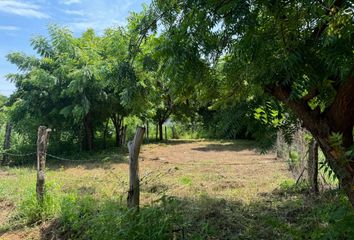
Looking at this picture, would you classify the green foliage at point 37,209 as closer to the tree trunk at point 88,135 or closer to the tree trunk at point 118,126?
the tree trunk at point 88,135

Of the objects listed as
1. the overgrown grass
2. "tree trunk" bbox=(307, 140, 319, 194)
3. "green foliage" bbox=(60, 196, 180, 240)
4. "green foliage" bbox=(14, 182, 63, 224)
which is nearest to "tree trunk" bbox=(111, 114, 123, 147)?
the overgrown grass

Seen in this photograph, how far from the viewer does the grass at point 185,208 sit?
3600 mm

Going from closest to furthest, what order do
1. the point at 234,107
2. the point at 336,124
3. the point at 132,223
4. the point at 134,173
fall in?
the point at 336,124 → the point at 234,107 → the point at 132,223 → the point at 134,173

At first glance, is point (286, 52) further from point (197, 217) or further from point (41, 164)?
point (41, 164)

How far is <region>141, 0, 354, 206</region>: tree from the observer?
5.70 feet

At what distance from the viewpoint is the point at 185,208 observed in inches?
192

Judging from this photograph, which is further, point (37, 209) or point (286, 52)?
point (37, 209)

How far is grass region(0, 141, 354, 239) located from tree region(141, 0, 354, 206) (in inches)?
26.8

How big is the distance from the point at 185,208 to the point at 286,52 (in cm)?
344

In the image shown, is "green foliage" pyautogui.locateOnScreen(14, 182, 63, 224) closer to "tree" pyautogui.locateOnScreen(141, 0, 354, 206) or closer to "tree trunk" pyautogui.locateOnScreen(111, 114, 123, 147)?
"tree" pyautogui.locateOnScreen(141, 0, 354, 206)

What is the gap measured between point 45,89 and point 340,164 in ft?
35.0

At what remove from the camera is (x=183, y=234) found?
3.66 meters

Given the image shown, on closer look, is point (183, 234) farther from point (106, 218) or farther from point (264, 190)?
point (264, 190)

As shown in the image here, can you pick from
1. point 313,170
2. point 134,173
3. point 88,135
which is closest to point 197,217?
point 134,173
